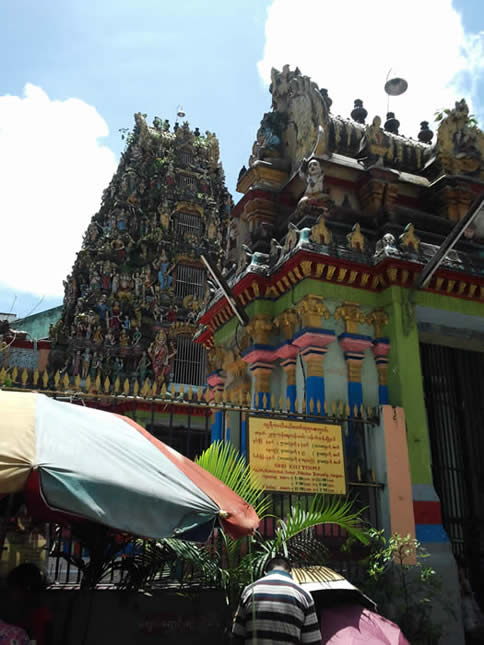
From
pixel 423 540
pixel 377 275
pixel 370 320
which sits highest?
pixel 377 275

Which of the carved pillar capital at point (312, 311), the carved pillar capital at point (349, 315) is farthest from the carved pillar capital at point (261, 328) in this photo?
the carved pillar capital at point (349, 315)

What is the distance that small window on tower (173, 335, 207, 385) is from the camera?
27.9 metres

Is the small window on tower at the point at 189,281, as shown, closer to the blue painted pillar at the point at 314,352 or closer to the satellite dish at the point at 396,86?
the satellite dish at the point at 396,86

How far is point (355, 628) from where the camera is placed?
17.2 feet

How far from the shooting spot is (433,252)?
1100 centimetres

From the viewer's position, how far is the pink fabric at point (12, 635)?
14.3 feet

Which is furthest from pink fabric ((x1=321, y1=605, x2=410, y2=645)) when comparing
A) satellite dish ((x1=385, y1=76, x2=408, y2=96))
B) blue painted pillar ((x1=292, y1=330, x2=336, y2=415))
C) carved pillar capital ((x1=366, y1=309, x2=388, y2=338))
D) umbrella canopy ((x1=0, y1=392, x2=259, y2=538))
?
satellite dish ((x1=385, y1=76, x2=408, y2=96))

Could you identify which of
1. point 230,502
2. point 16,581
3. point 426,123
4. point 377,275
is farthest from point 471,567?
point 426,123

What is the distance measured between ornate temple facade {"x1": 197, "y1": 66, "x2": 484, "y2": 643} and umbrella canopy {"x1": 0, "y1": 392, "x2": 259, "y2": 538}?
10.7 ft

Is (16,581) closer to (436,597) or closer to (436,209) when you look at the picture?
(436,597)

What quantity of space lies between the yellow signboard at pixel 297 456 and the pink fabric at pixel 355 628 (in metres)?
2.24

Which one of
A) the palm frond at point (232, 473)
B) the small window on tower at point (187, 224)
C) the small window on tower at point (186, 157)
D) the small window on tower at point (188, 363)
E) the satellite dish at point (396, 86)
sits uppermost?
the small window on tower at point (186, 157)

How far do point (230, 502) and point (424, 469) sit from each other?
4.89 m

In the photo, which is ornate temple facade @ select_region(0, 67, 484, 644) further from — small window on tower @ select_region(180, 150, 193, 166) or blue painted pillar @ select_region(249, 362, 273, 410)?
small window on tower @ select_region(180, 150, 193, 166)
